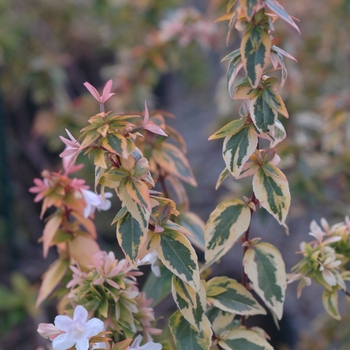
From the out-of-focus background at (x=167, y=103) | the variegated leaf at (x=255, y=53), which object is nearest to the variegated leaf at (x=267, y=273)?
the variegated leaf at (x=255, y=53)

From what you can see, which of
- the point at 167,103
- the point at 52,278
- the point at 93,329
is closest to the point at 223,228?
the point at 93,329

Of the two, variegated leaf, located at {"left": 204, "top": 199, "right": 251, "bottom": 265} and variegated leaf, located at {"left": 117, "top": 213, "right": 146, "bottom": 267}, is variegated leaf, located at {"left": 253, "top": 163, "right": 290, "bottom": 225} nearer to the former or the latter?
variegated leaf, located at {"left": 204, "top": 199, "right": 251, "bottom": 265}

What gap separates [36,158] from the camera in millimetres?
2516

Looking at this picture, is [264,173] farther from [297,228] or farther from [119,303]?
[297,228]

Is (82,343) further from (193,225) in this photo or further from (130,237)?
(193,225)

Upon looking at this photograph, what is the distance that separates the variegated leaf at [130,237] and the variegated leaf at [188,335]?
14 centimetres

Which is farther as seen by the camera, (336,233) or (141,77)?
(141,77)

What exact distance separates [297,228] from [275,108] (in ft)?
5.83

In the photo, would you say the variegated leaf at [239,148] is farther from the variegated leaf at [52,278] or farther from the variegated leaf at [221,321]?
the variegated leaf at [52,278]

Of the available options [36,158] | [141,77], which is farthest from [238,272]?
[36,158]

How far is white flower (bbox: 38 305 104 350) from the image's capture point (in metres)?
0.52

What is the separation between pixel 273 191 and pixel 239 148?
0.07 m

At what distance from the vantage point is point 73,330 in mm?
535

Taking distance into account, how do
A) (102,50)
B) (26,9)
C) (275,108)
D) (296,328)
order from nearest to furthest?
1. (275,108)
2. (296,328)
3. (26,9)
4. (102,50)
